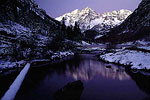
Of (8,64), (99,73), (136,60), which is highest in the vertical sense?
(136,60)

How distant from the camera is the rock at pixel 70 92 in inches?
374

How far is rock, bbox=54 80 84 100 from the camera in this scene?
9492mm

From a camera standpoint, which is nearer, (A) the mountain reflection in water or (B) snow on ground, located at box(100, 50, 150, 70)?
(A) the mountain reflection in water

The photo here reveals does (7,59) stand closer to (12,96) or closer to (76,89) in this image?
(76,89)

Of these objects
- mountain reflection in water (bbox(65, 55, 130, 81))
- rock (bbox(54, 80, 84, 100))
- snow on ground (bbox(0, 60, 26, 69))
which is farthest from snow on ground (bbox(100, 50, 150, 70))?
snow on ground (bbox(0, 60, 26, 69))

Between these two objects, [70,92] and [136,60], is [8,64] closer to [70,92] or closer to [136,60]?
[70,92]

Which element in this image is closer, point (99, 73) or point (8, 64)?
point (99, 73)

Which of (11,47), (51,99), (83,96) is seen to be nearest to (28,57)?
(11,47)

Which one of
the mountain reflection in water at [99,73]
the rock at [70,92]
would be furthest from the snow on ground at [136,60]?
the rock at [70,92]

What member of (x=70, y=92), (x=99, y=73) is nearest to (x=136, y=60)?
(x=99, y=73)

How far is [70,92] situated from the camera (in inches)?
397

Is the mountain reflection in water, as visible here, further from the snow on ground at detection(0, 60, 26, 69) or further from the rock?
the snow on ground at detection(0, 60, 26, 69)

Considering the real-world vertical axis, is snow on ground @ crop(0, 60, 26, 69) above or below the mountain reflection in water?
above

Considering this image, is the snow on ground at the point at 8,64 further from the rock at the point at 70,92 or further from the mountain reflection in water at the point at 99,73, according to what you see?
the rock at the point at 70,92
